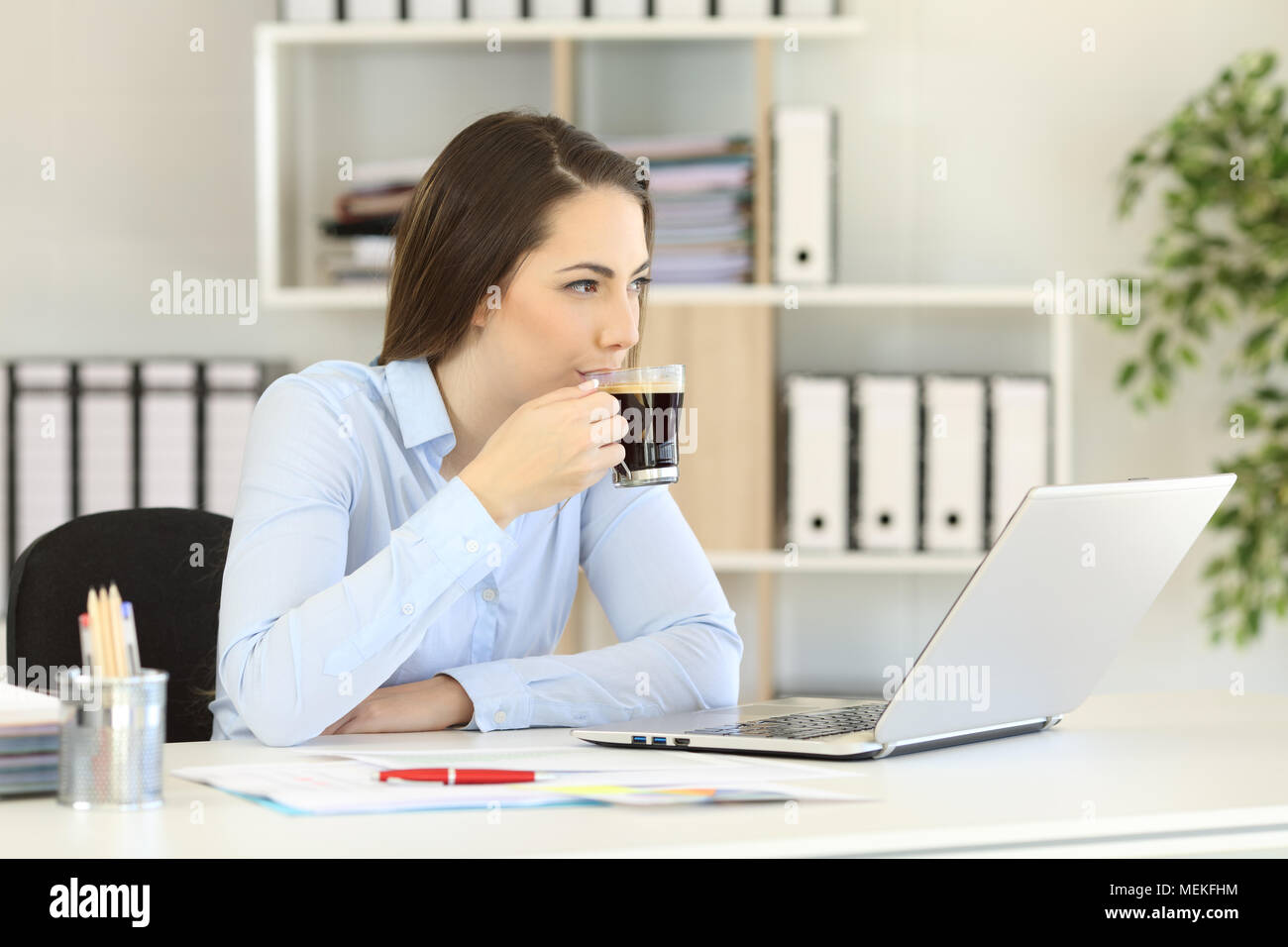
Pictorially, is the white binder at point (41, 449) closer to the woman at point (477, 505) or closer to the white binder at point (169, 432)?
the white binder at point (169, 432)

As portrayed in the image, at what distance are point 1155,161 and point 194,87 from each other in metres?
1.92

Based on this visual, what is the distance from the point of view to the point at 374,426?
146 centimetres

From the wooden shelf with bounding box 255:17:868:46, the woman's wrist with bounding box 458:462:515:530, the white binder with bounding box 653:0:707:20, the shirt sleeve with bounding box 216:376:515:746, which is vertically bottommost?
the shirt sleeve with bounding box 216:376:515:746

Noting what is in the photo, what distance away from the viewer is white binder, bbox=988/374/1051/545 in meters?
2.65

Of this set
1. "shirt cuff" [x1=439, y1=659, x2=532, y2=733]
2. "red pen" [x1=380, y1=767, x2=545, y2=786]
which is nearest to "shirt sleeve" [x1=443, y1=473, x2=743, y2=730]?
"shirt cuff" [x1=439, y1=659, x2=532, y2=733]

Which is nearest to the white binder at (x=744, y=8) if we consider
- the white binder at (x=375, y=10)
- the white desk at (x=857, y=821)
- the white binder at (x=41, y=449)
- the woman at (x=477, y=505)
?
the white binder at (x=375, y=10)

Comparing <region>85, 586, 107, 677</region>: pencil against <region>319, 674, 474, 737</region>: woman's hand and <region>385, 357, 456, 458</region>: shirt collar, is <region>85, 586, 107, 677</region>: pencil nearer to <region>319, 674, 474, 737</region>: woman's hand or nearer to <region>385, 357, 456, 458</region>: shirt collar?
<region>319, 674, 474, 737</region>: woman's hand

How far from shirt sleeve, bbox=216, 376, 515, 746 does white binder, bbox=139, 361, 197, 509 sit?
141 cm

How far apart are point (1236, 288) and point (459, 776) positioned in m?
2.28

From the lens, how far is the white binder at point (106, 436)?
8.67ft

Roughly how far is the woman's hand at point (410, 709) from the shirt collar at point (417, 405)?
29 cm

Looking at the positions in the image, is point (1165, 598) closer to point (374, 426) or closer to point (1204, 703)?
point (1204, 703)
